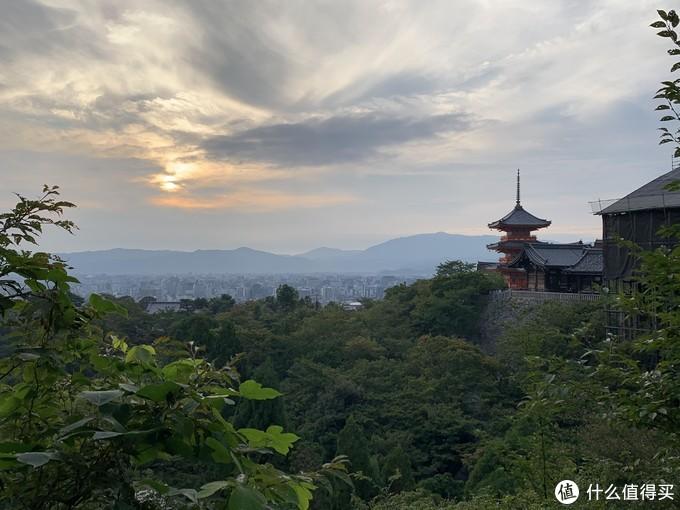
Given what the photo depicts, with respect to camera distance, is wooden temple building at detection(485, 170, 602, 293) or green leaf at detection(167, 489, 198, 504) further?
wooden temple building at detection(485, 170, 602, 293)

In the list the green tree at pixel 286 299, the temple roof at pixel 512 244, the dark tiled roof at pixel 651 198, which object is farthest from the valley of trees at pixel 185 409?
the green tree at pixel 286 299

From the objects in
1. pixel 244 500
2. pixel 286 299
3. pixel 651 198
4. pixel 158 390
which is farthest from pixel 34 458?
pixel 286 299

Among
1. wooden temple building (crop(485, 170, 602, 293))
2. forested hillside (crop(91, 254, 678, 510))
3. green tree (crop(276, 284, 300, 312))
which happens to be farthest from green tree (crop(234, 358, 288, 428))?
green tree (crop(276, 284, 300, 312))

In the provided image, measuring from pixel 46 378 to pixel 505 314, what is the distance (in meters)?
18.7

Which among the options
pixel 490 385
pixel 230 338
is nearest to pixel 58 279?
pixel 490 385

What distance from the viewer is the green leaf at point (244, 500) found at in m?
0.79

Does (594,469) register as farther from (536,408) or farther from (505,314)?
(505,314)

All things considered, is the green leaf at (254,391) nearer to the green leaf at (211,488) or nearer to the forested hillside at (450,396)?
the green leaf at (211,488)

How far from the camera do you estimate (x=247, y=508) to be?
0.79 meters

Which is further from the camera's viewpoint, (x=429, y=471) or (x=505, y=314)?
(x=505, y=314)

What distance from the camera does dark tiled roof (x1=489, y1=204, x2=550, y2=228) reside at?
979 inches

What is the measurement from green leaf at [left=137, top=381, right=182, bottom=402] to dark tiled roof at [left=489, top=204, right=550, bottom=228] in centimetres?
2546

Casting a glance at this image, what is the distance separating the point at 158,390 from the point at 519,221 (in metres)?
Result: 26.2

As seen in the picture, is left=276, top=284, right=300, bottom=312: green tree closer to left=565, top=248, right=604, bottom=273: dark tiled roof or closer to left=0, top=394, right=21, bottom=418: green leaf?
left=565, top=248, right=604, bottom=273: dark tiled roof
